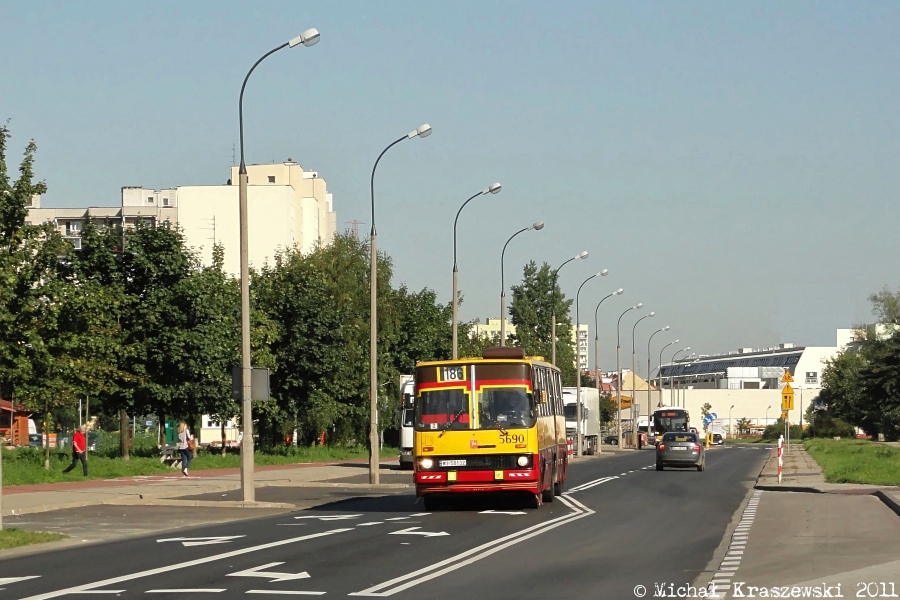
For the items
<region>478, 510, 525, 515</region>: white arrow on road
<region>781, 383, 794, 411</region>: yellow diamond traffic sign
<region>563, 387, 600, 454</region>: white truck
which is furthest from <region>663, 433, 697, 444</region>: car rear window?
<region>478, 510, 525, 515</region>: white arrow on road

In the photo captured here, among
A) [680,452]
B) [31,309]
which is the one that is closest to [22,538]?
[31,309]

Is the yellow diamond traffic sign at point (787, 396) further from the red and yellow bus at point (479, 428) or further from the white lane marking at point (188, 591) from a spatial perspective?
the white lane marking at point (188, 591)

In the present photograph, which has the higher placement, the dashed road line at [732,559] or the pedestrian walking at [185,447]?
the pedestrian walking at [185,447]

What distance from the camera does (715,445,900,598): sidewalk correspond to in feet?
40.0

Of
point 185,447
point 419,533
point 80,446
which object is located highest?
point 80,446

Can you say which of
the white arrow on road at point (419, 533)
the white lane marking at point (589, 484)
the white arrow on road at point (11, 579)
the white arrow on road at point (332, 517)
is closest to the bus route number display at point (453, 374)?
the white arrow on road at point (332, 517)

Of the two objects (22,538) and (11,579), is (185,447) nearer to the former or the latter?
(22,538)

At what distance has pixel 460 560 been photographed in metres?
15.3

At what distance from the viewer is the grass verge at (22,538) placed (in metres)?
17.3

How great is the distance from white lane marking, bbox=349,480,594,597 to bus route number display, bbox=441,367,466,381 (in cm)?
347

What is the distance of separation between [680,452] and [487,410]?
25.8 m

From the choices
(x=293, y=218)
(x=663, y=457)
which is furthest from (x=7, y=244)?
(x=293, y=218)

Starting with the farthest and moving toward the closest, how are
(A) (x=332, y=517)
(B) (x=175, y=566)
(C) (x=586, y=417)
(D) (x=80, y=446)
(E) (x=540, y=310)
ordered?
(E) (x=540, y=310)
(C) (x=586, y=417)
(D) (x=80, y=446)
(A) (x=332, y=517)
(B) (x=175, y=566)

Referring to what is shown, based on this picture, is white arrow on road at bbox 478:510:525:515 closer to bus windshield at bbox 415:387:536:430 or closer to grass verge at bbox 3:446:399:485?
bus windshield at bbox 415:387:536:430
